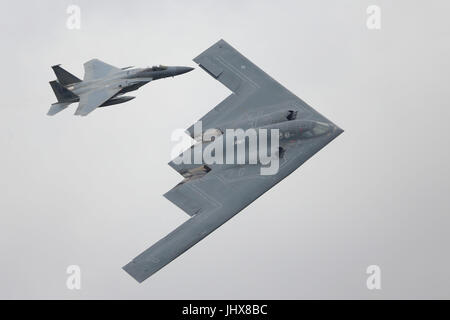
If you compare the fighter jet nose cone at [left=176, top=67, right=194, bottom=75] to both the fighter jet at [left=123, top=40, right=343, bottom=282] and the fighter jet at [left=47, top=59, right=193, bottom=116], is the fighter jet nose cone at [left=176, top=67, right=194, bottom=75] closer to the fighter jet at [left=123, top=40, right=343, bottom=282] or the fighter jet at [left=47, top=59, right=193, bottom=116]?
the fighter jet at [left=47, top=59, right=193, bottom=116]

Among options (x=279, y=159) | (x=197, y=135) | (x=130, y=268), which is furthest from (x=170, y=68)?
(x=130, y=268)

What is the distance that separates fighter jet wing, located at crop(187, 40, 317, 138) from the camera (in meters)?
68.5

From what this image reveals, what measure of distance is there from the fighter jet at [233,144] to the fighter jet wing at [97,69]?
21.2 feet

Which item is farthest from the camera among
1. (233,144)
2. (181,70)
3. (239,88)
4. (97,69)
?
(97,69)

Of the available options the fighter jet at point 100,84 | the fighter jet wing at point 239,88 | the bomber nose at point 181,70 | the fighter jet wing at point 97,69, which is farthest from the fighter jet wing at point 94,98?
the fighter jet wing at point 239,88

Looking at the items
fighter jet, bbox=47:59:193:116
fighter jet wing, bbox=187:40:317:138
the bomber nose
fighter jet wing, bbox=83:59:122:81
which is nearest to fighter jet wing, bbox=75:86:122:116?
fighter jet, bbox=47:59:193:116

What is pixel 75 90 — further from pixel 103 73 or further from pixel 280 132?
pixel 280 132

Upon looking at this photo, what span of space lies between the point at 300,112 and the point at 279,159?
4.28 m

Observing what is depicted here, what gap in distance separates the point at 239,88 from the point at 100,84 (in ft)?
31.3

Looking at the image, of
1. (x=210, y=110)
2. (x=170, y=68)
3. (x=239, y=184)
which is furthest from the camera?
(x=170, y=68)

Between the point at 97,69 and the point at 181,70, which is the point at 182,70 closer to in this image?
the point at 181,70

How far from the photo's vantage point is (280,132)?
65812 mm

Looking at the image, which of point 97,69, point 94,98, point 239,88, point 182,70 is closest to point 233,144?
point 239,88

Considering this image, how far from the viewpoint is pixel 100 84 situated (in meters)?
72.9
